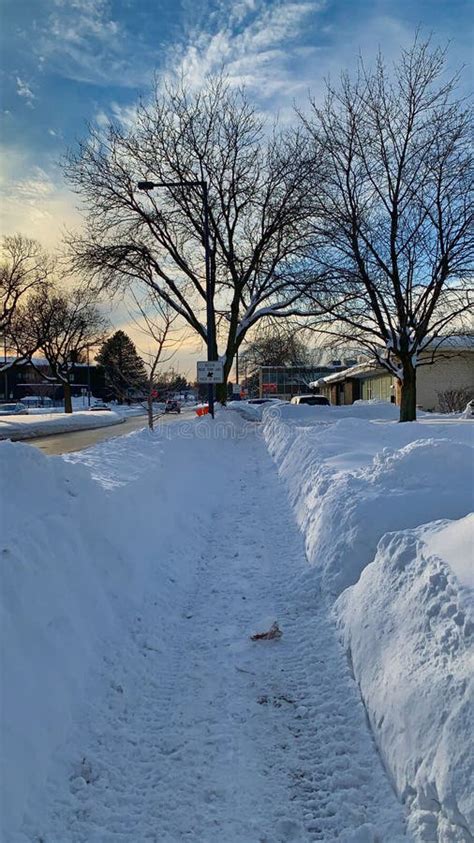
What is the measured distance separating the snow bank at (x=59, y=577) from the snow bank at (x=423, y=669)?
172 cm

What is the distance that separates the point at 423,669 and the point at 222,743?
118cm

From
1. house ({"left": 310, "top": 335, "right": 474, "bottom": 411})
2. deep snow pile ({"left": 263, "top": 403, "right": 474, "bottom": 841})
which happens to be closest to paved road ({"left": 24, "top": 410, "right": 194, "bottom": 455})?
deep snow pile ({"left": 263, "top": 403, "right": 474, "bottom": 841})

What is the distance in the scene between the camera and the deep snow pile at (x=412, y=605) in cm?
215

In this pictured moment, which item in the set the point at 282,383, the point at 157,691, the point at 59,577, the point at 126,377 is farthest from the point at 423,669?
the point at 282,383

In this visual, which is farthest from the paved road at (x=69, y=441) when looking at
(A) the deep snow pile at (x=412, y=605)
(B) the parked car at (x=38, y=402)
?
(B) the parked car at (x=38, y=402)

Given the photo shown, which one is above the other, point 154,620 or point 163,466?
point 163,466

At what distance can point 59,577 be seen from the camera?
3686 mm

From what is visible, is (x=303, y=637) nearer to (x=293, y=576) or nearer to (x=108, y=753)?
(x=293, y=576)

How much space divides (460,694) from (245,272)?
26.7 metres

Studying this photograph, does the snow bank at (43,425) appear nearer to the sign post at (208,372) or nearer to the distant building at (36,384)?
the sign post at (208,372)

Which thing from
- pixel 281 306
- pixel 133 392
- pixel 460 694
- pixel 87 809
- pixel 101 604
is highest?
pixel 281 306

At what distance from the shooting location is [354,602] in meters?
3.87

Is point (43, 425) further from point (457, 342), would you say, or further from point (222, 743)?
point (222, 743)

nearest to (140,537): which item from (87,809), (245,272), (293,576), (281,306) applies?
(293,576)
